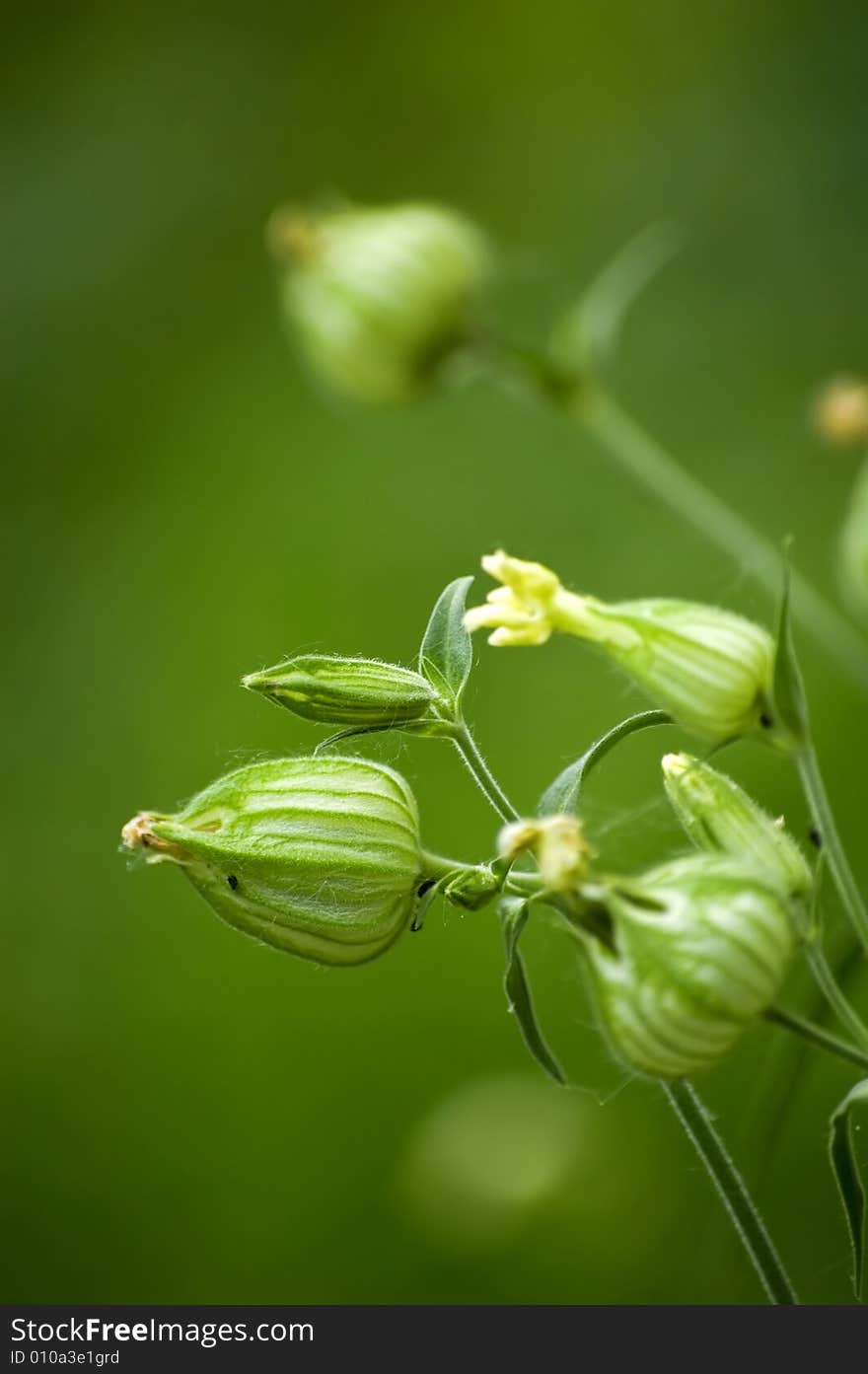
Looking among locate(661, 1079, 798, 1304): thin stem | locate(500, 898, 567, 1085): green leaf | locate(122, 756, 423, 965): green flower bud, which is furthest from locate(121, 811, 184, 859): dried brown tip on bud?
locate(661, 1079, 798, 1304): thin stem

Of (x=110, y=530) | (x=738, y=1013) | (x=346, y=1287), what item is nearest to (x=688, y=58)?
(x=110, y=530)

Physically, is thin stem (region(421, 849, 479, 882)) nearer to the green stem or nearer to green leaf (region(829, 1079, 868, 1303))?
→ green leaf (region(829, 1079, 868, 1303))

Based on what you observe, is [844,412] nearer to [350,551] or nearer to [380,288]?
[380,288]

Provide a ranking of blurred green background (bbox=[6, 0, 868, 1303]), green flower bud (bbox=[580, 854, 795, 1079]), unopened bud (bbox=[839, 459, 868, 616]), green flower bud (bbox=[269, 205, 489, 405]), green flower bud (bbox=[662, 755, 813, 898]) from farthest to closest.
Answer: blurred green background (bbox=[6, 0, 868, 1303])
green flower bud (bbox=[269, 205, 489, 405])
unopened bud (bbox=[839, 459, 868, 616])
green flower bud (bbox=[662, 755, 813, 898])
green flower bud (bbox=[580, 854, 795, 1079])

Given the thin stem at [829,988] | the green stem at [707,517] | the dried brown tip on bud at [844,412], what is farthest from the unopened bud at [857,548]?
the thin stem at [829,988]

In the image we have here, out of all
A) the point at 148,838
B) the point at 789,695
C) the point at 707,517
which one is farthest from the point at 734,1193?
the point at 707,517

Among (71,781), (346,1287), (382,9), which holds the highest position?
(382,9)

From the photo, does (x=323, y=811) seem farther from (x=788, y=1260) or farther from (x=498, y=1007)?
(x=498, y=1007)
